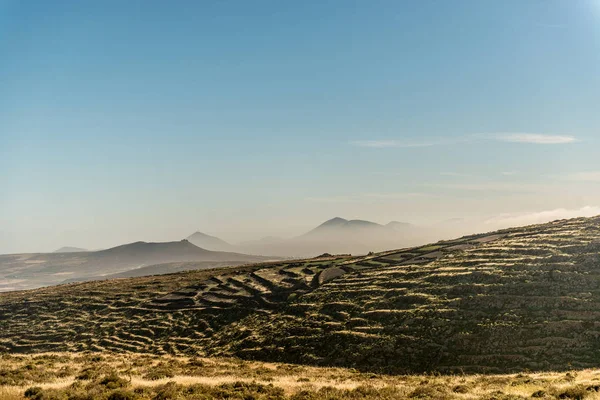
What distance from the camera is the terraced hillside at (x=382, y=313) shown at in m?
39.4

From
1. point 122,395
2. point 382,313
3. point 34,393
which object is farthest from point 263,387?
point 382,313

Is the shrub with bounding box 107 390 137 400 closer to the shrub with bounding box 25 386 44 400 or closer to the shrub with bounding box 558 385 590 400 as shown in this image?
the shrub with bounding box 25 386 44 400

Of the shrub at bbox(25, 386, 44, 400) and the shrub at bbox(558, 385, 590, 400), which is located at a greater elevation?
the shrub at bbox(25, 386, 44, 400)

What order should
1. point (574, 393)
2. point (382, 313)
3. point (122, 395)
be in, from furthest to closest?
1. point (382, 313)
2. point (122, 395)
3. point (574, 393)

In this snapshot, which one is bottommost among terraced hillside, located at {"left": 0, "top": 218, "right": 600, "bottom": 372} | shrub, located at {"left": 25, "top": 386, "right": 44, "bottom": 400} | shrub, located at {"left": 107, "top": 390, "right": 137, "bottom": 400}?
terraced hillside, located at {"left": 0, "top": 218, "right": 600, "bottom": 372}

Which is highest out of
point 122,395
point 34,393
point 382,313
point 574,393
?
point 34,393

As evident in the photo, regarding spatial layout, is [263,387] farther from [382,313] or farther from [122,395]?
[382,313]

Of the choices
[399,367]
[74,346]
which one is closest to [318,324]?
[399,367]

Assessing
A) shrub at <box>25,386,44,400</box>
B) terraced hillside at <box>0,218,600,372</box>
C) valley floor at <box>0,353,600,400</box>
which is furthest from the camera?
terraced hillside at <box>0,218,600,372</box>

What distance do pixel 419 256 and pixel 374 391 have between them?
5727 centimetres

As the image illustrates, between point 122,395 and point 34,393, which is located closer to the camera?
point 122,395

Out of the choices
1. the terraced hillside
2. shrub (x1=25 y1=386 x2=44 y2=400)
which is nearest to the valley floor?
shrub (x1=25 y1=386 x2=44 y2=400)

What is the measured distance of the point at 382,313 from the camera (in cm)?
5044

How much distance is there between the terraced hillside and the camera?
3941cm
